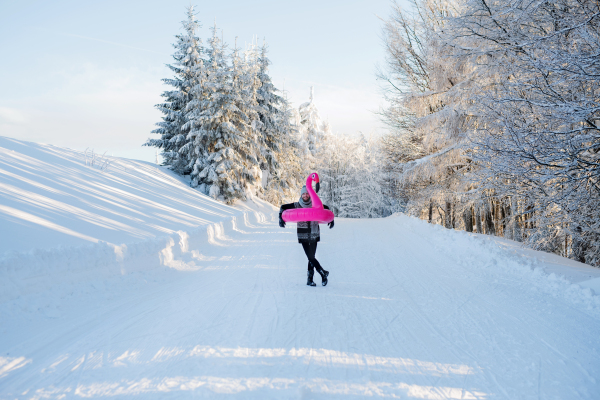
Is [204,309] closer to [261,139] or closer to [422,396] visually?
[422,396]

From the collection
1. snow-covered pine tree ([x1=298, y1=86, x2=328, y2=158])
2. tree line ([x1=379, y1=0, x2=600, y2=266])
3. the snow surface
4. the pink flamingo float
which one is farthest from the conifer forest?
snow-covered pine tree ([x1=298, y1=86, x2=328, y2=158])

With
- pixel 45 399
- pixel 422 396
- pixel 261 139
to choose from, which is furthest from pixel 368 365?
pixel 261 139

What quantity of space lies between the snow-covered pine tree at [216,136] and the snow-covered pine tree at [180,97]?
0.91m

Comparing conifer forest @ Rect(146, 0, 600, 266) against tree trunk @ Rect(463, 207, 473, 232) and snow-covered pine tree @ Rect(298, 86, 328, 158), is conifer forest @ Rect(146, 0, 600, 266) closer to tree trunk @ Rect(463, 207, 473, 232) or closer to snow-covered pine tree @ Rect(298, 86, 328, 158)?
tree trunk @ Rect(463, 207, 473, 232)

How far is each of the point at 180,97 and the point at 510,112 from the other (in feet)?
69.0

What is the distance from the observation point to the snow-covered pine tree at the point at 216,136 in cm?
2019

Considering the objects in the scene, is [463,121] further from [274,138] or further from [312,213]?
[274,138]

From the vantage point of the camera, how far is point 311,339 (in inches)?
153

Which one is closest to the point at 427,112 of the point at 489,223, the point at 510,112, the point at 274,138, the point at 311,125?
the point at 489,223

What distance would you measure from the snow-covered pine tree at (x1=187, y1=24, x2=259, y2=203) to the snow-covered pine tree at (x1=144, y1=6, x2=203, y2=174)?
910 mm

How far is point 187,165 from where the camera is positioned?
22.4 metres

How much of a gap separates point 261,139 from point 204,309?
24.4 m

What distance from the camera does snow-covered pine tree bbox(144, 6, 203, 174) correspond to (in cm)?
2152

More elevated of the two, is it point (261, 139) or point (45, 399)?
point (261, 139)
